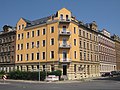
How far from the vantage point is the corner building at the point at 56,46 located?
5528cm

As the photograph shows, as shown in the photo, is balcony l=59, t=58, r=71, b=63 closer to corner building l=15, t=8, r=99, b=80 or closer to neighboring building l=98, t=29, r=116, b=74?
corner building l=15, t=8, r=99, b=80

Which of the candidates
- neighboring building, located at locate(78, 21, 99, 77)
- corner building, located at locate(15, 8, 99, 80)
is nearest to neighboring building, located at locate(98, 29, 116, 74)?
neighboring building, located at locate(78, 21, 99, 77)

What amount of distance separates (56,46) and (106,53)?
3201cm

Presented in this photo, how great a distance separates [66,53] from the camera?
5541cm

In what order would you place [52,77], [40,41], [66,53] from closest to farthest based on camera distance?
[52,77], [66,53], [40,41]

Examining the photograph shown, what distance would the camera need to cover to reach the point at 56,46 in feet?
182

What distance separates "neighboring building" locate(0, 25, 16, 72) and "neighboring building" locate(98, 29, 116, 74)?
29311mm

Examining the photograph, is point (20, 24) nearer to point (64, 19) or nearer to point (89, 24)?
point (64, 19)

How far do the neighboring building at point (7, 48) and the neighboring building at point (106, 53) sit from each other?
29311mm

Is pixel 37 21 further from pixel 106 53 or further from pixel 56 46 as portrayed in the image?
pixel 106 53

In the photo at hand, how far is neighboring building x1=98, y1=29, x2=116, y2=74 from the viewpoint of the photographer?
2997 inches

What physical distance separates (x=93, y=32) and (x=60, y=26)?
17.4 metres

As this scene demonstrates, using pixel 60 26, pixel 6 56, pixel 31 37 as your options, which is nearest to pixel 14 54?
pixel 6 56

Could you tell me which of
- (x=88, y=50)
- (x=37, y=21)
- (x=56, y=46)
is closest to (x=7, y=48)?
(x=37, y=21)
